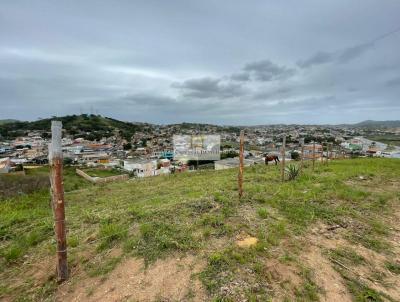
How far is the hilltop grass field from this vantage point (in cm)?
261

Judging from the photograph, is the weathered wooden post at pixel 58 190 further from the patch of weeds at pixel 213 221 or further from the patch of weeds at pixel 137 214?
the patch of weeds at pixel 213 221

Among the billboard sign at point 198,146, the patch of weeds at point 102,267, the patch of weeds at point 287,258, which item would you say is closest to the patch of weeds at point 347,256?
the patch of weeds at point 287,258

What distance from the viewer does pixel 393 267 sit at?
10.5 ft

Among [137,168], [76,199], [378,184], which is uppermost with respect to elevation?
[378,184]

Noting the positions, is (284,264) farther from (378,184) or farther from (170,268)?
(378,184)

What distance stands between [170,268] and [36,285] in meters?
1.60

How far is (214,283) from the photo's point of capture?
2.61m

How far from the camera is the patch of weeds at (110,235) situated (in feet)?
11.2

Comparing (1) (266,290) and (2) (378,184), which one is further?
(2) (378,184)

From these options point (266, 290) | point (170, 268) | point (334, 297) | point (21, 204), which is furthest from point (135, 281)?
point (21, 204)

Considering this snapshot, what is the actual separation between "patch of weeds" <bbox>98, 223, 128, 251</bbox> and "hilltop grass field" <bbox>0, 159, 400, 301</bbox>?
0.02 metres

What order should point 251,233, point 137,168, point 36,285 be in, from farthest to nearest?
point 137,168 < point 251,233 < point 36,285

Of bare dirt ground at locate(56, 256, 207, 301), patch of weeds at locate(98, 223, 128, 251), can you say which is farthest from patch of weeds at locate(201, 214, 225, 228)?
patch of weeds at locate(98, 223, 128, 251)

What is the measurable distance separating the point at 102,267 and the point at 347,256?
3294mm
